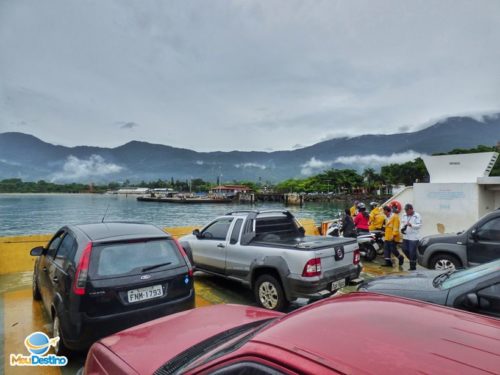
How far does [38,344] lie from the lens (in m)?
3.85

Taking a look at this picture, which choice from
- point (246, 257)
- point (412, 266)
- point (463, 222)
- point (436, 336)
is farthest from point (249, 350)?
point (463, 222)

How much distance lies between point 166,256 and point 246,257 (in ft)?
6.04

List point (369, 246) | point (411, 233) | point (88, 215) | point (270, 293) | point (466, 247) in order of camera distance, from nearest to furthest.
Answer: point (270, 293)
point (466, 247)
point (411, 233)
point (369, 246)
point (88, 215)

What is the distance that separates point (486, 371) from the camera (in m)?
1.11

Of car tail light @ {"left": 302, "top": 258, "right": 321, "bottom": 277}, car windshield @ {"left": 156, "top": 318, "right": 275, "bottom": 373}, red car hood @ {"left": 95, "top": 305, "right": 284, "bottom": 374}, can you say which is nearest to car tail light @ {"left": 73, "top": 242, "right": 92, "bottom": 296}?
red car hood @ {"left": 95, "top": 305, "right": 284, "bottom": 374}

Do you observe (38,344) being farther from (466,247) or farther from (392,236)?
(392,236)

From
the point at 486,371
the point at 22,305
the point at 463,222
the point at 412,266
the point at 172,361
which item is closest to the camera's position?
the point at 486,371

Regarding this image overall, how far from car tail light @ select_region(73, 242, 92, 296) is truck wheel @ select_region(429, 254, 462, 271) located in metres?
6.51

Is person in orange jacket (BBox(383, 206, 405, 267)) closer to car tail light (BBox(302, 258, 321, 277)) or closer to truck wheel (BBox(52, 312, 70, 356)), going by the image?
car tail light (BBox(302, 258, 321, 277))

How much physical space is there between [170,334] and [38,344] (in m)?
2.41

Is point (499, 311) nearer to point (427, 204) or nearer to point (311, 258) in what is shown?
point (311, 258)

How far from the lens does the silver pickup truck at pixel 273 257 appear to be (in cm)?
466

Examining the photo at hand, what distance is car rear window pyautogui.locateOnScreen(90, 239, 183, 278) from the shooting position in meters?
3.57

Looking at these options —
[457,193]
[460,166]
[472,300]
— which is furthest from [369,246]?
[472,300]
